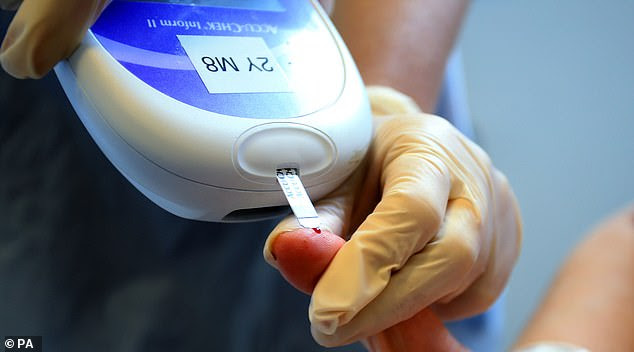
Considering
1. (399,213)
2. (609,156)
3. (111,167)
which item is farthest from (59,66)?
(609,156)

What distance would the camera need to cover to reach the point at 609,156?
5.23ft

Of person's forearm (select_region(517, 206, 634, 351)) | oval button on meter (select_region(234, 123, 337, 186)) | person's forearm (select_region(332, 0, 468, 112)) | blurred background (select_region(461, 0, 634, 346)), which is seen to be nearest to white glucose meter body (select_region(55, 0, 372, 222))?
oval button on meter (select_region(234, 123, 337, 186))

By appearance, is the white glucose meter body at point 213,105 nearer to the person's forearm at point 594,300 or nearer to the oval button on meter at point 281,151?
the oval button on meter at point 281,151

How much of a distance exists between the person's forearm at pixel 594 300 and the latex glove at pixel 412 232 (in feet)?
0.63

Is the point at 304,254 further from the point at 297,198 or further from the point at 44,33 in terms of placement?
the point at 44,33

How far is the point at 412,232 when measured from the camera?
1.53ft

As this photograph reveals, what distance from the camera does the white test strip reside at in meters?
0.47

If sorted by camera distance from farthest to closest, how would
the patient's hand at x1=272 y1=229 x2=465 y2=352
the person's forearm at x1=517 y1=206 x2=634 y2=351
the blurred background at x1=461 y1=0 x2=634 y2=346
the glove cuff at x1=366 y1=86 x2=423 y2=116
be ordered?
1. the blurred background at x1=461 y1=0 x2=634 y2=346
2. the person's forearm at x1=517 y1=206 x2=634 y2=351
3. the glove cuff at x1=366 y1=86 x2=423 y2=116
4. the patient's hand at x1=272 y1=229 x2=465 y2=352

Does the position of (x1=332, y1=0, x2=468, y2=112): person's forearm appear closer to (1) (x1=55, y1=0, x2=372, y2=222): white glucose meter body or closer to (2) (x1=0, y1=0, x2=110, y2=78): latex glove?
(1) (x1=55, y1=0, x2=372, y2=222): white glucose meter body

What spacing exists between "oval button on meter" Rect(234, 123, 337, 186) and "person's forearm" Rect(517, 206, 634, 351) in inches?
15.1

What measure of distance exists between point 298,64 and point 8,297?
282 millimetres

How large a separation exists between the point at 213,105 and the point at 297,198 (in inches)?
3.4

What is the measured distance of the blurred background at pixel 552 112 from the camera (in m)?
1.50

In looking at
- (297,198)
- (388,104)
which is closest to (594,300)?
(388,104)
